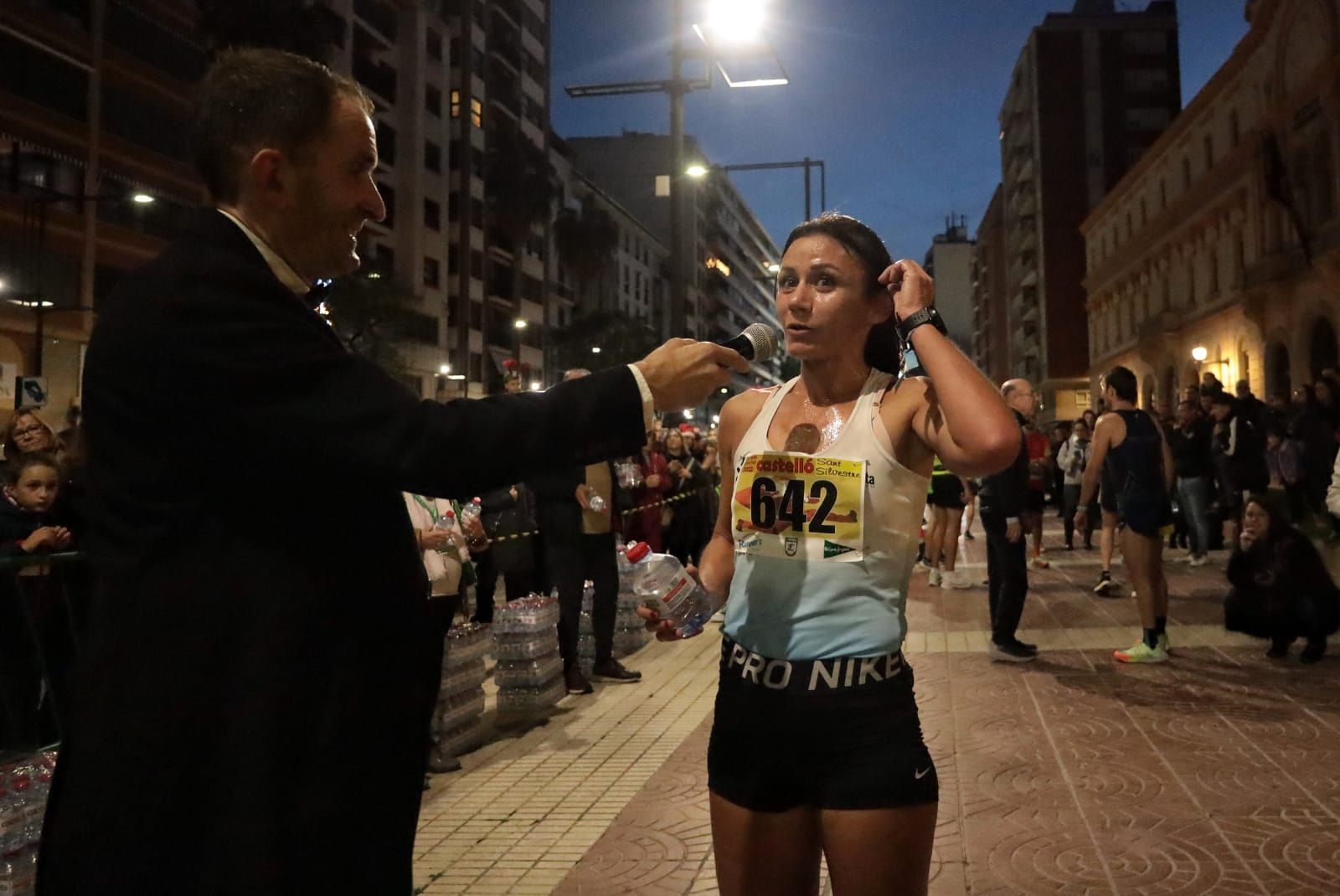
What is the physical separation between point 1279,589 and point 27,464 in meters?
8.14

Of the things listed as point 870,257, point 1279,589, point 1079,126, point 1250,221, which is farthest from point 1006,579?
point 1079,126

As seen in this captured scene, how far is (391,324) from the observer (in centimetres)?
3931

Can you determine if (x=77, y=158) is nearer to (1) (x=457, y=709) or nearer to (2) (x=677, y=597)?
(1) (x=457, y=709)

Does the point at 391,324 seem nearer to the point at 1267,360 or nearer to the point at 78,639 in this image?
the point at 1267,360

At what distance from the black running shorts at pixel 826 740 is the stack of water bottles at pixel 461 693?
353 centimetres

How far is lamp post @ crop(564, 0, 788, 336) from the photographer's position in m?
11.7

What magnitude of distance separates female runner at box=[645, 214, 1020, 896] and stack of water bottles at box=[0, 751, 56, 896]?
2.35m

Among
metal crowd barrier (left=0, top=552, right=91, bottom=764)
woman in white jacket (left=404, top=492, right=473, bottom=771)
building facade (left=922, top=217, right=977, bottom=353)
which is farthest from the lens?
building facade (left=922, top=217, right=977, bottom=353)

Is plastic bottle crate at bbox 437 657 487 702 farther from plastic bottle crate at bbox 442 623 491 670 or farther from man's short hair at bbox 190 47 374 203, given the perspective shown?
man's short hair at bbox 190 47 374 203

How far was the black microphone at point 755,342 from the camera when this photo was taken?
2.31 m

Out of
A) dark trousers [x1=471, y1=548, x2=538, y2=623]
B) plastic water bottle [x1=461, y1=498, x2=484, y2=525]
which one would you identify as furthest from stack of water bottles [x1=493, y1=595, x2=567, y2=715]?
dark trousers [x1=471, y1=548, x2=538, y2=623]

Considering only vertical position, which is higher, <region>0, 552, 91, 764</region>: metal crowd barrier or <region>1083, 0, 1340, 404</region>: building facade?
<region>1083, 0, 1340, 404</region>: building facade

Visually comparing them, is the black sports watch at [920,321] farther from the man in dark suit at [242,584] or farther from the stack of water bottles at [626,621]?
the stack of water bottles at [626,621]

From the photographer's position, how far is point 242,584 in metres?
1.57
